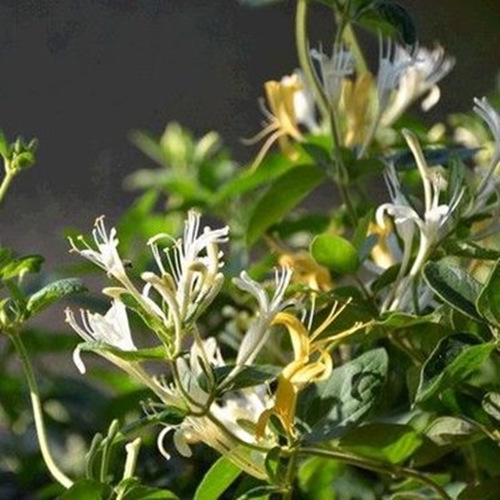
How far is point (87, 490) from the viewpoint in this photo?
45cm

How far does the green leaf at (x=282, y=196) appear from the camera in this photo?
25.2 inches

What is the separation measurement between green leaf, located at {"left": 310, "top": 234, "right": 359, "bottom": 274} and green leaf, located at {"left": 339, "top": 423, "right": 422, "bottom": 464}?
0.06 metres

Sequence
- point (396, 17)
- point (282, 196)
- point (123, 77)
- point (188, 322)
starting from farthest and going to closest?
point (123, 77) → point (282, 196) → point (396, 17) → point (188, 322)

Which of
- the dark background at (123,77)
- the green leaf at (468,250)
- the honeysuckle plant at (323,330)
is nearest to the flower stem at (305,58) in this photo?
the honeysuckle plant at (323,330)

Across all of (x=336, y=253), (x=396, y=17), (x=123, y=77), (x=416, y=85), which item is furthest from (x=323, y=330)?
(x=123, y=77)

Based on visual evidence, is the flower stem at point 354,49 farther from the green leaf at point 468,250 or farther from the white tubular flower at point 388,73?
the green leaf at point 468,250

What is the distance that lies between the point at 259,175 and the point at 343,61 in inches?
5.1

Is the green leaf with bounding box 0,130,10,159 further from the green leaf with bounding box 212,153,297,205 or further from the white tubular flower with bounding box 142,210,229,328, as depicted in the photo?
the green leaf with bounding box 212,153,297,205

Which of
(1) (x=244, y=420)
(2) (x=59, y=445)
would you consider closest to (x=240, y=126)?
(2) (x=59, y=445)

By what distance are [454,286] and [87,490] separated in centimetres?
14

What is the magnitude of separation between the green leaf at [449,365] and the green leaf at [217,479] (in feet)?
0.25

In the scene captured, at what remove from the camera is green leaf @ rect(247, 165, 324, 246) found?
64 cm

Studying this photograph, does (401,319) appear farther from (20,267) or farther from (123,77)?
(123,77)

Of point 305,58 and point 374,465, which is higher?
point 305,58
